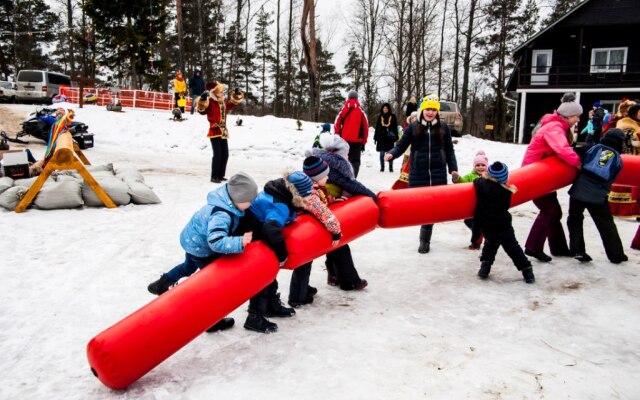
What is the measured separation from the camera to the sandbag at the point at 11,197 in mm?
6371

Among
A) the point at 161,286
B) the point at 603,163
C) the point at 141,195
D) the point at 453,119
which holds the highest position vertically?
the point at 453,119

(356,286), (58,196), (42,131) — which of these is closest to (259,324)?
(356,286)

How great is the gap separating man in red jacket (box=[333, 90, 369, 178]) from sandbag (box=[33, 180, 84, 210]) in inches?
179

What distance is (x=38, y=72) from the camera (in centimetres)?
2438

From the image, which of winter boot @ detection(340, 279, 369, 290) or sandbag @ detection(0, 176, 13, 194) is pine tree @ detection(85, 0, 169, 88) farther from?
winter boot @ detection(340, 279, 369, 290)

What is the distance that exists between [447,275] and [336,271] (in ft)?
3.87

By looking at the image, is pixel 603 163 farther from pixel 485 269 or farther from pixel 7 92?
pixel 7 92

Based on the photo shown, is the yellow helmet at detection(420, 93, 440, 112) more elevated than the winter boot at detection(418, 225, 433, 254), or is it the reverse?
the yellow helmet at detection(420, 93, 440, 112)

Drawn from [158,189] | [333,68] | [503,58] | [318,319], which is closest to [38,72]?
[158,189]

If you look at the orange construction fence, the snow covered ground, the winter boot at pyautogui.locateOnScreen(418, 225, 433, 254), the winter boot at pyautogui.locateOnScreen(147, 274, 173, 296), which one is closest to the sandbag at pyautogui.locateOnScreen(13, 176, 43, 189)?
the snow covered ground

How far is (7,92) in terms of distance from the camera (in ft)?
78.9

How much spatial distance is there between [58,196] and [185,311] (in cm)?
471

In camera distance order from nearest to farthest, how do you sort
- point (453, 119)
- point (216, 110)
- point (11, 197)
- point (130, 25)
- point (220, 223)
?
point (220, 223)
point (11, 197)
point (216, 110)
point (453, 119)
point (130, 25)

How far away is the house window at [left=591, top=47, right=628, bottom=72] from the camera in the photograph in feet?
80.9
